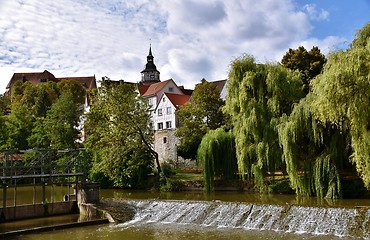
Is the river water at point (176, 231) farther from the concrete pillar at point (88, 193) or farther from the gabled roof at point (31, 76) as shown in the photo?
the gabled roof at point (31, 76)

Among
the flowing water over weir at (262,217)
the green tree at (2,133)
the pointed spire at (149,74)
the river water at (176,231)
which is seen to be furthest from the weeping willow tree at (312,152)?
the pointed spire at (149,74)

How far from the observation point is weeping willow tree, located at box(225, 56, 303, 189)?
24109mm

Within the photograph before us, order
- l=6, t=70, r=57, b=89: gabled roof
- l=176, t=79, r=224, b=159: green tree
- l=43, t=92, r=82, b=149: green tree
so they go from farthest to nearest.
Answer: l=6, t=70, r=57, b=89: gabled roof → l=43, t=92, r=82, b=149: green tree → l=176, t=79, r=224, b=159: green tree

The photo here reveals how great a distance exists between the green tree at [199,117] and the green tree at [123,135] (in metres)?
4.59

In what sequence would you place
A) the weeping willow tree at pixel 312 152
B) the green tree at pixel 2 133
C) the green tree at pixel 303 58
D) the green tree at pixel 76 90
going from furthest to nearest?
the green tree at pixel 76 90
the green tree at pixel 2 133
the green tree at pixel 303 58
the weeping willow tree at pixel 312 152

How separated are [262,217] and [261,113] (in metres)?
8.52

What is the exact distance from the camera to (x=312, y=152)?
22422 mm

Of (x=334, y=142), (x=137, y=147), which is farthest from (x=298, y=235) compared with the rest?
(x=137, y=147)

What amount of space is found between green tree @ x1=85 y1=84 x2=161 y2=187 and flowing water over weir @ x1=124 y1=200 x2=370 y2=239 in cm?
1197

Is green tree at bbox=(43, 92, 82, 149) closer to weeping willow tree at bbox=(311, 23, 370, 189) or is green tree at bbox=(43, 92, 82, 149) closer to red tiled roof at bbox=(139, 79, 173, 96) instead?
red tiled roof at bbox=(139, 79, 173, 96)

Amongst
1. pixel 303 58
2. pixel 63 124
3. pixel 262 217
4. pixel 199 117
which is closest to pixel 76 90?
pixel 63 124

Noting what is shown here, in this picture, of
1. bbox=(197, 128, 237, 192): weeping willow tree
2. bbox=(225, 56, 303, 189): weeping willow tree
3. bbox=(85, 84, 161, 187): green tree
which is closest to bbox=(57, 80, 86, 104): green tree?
bbox=(85, 84, 161, 187): green tree

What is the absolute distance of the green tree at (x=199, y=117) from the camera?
38.8 m

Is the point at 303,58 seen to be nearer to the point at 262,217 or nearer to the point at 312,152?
the point at 312,152
